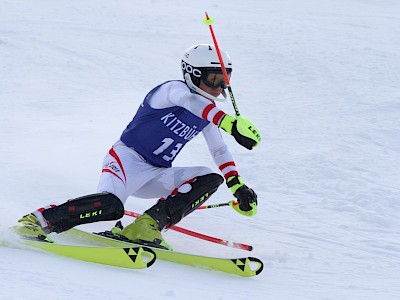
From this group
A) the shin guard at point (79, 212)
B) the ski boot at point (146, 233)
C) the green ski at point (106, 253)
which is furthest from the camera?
the ski boot at point (146, 233)

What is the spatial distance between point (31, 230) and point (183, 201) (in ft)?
3.37

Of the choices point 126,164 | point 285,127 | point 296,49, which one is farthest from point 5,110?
point 296,49

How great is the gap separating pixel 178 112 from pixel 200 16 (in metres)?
11.5

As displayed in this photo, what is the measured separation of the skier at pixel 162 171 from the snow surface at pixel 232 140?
16.5 inches

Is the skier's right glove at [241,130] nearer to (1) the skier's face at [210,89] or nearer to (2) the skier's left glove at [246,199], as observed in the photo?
(2) the skier's left glove at [246,199]

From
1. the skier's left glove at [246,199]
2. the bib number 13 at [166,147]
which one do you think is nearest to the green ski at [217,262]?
the skier's left glove at [246,199]

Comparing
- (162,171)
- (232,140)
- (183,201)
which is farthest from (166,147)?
(232,140)

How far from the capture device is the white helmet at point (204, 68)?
199 inches

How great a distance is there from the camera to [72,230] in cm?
500

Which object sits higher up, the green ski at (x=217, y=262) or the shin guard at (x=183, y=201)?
the shin guard at (x=183, y=201)

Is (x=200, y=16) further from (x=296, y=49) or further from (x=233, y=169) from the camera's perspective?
(x=233, y=169)

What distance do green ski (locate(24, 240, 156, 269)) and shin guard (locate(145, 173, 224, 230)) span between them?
2.08 ft

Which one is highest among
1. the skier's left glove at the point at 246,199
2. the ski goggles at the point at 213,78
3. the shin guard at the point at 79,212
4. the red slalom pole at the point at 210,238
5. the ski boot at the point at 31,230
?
the ski goggles at the point at 213,78

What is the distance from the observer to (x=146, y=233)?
15.9 ft
